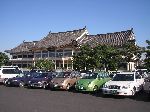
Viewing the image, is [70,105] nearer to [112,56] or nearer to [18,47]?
[112,56]

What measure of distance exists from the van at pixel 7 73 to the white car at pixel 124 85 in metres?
12.1

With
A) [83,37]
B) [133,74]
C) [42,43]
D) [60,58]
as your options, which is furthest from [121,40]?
[133,74]

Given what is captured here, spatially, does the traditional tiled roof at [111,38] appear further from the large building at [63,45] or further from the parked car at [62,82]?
the parked car at [62,82]

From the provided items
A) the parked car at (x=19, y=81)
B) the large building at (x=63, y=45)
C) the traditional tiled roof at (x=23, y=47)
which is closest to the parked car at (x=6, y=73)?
the parked car at (x=19, y=81)

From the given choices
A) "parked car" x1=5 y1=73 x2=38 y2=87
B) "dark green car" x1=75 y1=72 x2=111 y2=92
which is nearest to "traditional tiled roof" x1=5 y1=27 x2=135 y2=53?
"parked car" x1=5 y1=73 x2=38 y2=87

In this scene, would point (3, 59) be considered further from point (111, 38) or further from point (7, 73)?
point (7, 73)

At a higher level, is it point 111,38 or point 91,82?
point 111,38

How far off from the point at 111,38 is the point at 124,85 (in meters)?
31.1

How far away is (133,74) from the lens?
15367 millimetres

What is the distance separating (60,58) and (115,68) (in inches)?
792

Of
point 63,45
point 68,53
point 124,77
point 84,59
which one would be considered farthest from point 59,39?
point 124,77

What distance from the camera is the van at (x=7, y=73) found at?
23250 mm

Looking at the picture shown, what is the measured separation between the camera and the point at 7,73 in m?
23.6

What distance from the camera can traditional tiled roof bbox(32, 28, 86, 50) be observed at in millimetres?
47969
